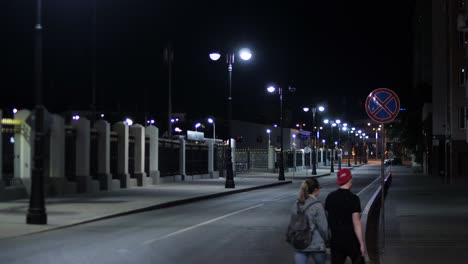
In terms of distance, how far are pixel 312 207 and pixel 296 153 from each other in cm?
7382

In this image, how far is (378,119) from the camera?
12.3 m

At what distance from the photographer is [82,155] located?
1166 inches

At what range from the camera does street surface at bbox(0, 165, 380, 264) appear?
1184 centimetres

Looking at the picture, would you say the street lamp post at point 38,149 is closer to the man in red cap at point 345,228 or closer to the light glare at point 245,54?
the man in red cap at point 345,228

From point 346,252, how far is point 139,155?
2996 centimetres

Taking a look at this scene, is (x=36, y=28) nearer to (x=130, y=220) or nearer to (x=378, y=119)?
(x=130, y=220)

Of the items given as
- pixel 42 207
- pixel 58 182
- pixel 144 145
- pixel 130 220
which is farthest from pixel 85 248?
pixel 144 145

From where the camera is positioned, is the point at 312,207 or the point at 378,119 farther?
the point at 378,119

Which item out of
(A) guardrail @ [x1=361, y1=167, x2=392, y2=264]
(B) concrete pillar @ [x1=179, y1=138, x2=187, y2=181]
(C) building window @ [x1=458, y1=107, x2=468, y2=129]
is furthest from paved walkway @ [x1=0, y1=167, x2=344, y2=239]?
(C) building window @ [x1=458, y1=107, x2=468, y2=129]

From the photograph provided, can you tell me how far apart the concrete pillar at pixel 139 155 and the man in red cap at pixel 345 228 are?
97.7 feet

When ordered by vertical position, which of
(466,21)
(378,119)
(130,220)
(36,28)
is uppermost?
(466,21)

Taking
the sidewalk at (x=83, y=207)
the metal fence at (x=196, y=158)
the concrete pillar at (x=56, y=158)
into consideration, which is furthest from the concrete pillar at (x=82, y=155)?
the metal fence at (x=196, y=158)

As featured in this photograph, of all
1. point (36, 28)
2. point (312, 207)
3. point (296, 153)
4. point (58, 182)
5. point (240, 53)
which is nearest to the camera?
point (312, 207)

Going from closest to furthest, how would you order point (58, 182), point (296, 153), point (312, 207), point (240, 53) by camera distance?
point (312, 207) → point (58, 182) → point (240, 53) → point (296, 153)
